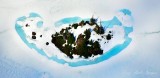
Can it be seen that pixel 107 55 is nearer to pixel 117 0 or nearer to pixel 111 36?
pixel 111 36

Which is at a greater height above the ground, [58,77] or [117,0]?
[117,0]

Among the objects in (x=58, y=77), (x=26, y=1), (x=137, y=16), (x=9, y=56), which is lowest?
(x=58, y=77)

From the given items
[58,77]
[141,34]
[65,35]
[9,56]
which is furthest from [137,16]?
[9,56]

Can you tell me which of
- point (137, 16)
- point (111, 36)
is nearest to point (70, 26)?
point (111, 36)

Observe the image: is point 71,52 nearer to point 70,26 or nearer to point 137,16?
point 70,26

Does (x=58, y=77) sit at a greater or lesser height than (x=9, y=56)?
lesser

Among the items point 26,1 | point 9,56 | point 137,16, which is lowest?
point 9,56
